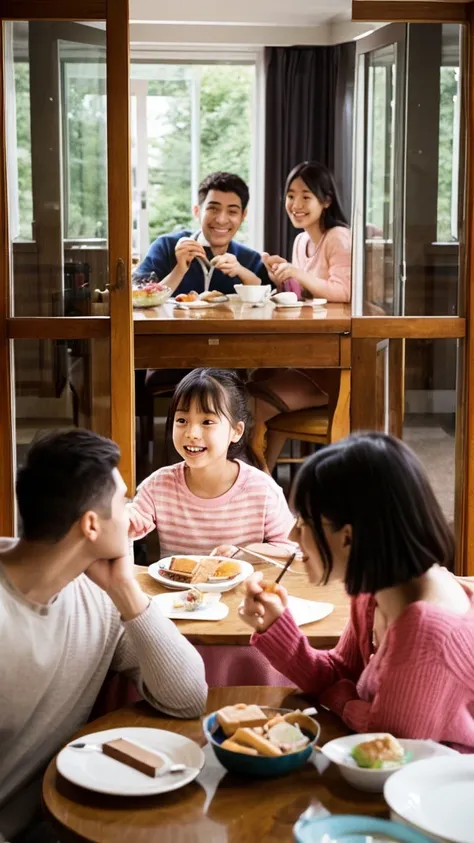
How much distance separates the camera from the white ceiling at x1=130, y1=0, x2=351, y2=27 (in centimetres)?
611

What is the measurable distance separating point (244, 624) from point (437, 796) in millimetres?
679

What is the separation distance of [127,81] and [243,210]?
5.15 ft

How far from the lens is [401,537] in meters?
1.41

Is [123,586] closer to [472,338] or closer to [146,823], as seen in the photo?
[146,823]

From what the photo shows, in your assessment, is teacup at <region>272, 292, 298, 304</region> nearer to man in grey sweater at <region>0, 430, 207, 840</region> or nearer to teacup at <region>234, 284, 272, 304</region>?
teacup at <region>234, 284, 272, 304</region>

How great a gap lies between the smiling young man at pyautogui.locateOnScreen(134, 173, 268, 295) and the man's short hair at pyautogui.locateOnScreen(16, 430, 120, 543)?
308cm

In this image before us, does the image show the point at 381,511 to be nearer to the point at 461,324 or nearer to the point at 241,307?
the point at 461,324

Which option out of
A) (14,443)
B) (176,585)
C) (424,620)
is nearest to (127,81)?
(14,443)

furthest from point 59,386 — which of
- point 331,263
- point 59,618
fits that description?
point 59,618

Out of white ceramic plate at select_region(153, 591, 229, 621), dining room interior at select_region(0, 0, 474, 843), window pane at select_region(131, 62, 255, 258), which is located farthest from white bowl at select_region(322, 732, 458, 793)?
window pane at select_region(131, 62, 255, 258)

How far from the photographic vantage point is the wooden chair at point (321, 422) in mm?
3938

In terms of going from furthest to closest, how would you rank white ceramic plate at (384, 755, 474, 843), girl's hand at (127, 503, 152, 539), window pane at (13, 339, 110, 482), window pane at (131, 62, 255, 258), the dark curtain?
1. window pane at (131, 62, 255, 258)
2. the dark curtain
3. window pane at (13, 339, 110, 482)
4. girl's hand at (127, 503, 152, 539)
5. white ceramic plate at (384, 755, 474, 843)

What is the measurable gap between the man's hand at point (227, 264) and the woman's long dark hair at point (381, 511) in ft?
10.6

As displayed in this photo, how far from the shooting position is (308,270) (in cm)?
462
